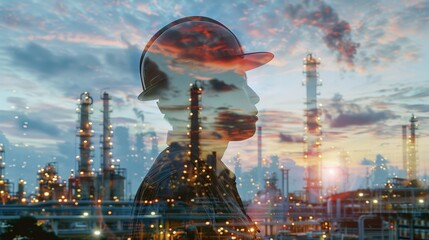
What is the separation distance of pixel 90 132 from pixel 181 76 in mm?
20488

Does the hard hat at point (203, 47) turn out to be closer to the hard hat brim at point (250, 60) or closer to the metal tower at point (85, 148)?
the hard hat brim at point (250, 60)

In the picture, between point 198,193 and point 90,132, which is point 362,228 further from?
point 90,132

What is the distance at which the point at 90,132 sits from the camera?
21.0 metres

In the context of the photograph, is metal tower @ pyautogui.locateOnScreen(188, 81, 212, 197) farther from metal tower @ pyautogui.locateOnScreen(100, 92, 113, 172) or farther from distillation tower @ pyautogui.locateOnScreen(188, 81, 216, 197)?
metal tower @ pyautogui.locateOnScreen(100, 92, 113, 172)

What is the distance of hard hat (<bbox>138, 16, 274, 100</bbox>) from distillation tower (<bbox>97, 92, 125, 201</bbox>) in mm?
16491

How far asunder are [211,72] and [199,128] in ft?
0.44

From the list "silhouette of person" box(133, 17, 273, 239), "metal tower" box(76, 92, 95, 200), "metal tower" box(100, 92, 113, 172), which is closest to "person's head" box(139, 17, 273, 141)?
"silhouette of person" box(133, 17, 273, 239)

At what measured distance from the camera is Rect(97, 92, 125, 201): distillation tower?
19094 mm

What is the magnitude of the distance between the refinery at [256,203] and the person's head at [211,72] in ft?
0.11

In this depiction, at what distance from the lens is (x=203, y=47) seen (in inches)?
47.0

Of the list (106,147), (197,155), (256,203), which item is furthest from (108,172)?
(197,155)

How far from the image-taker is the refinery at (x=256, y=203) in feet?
3.91

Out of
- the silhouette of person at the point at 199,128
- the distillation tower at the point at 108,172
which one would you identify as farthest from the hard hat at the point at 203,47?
the distillation tower at the point at 108,172

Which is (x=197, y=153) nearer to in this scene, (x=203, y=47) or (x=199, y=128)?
(x=199, y=128)
